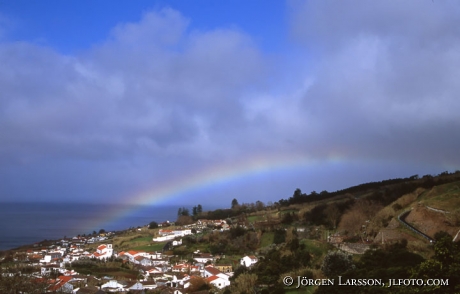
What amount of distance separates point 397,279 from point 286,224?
29.3 meters

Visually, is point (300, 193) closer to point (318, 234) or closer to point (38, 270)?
point (318, 234)

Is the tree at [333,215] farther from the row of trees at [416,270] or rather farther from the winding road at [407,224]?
the row of trees at [416,270]

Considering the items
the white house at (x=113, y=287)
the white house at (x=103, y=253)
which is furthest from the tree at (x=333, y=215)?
the white house at (x=103, y=253)

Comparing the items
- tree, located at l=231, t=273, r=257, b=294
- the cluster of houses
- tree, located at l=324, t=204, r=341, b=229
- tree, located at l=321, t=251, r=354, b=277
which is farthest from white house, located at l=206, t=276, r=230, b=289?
tree, located at l=321, t=251, r=354, b=277

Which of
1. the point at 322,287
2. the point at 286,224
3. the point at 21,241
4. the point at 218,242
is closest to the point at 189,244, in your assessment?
the point at 218,242

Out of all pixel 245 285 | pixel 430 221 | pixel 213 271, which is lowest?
pixel 213 271

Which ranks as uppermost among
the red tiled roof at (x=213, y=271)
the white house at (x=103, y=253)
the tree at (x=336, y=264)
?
the tree at (x=336, y=264)

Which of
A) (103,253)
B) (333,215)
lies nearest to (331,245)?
(333,215)

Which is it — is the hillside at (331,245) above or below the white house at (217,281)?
above

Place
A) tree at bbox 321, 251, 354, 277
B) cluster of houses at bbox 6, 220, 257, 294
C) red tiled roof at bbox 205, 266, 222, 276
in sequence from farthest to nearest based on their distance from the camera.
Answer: red tiled roof at bbox 205, 266, 222, 276, cluster of houses at bbox 6, 220, 257, 294, tree at bbox 321, 251, 354, 277

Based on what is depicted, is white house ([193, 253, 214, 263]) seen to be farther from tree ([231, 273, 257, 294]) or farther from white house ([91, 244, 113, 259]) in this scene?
tree ([231, 273, 257, 294])

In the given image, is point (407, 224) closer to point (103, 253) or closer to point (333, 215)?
point (333, 215)

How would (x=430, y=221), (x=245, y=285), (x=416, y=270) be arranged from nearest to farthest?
(x=416, y=270)
(x=245, y=285)
(x=430, y=221)

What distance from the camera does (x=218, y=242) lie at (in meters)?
38.6
